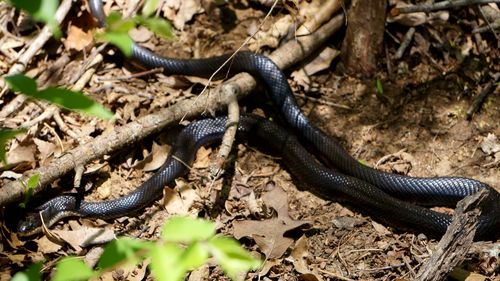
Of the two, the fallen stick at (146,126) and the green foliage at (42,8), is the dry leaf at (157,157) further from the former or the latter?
the green foliage at (42,8)

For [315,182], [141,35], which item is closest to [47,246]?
[315,182]

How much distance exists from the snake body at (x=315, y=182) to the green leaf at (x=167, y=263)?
415cm

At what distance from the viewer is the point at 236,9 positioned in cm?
691

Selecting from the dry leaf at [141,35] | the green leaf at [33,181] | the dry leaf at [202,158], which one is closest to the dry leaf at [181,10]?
the dry leaf at [141,35]

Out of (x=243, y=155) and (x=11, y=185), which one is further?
(x=243, y=155)

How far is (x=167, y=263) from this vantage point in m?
1.24

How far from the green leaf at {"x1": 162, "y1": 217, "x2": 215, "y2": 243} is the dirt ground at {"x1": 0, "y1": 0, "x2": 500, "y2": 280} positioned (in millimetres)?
3404

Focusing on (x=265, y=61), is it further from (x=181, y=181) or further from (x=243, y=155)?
(x=181, y=181)

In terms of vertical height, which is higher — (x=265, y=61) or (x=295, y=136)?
(x=265, y=61)

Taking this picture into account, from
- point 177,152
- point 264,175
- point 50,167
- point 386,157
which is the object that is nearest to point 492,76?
point 386,157

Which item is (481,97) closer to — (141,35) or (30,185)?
(141,35)

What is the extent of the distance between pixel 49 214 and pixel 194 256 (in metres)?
4.30

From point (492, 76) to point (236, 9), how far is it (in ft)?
10.1

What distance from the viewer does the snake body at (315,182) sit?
202 inches
